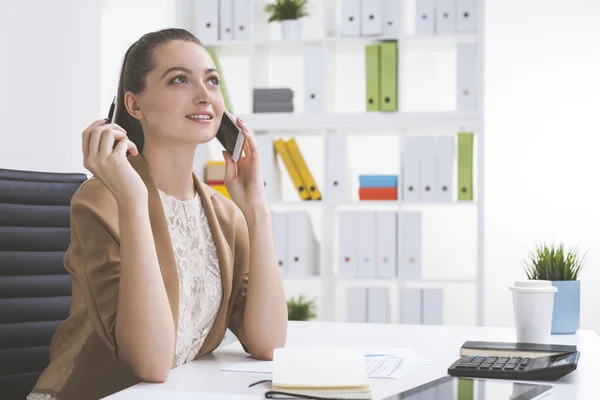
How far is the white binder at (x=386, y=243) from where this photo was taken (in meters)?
3.67

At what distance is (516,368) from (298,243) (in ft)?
8.29

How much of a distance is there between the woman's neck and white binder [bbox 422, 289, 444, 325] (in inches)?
87.8

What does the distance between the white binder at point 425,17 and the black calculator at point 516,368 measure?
2.62 metres

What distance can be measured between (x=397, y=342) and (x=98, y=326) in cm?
64

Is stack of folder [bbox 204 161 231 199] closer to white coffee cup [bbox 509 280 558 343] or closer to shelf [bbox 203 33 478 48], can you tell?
shelf [bbox 203 33 478 48]

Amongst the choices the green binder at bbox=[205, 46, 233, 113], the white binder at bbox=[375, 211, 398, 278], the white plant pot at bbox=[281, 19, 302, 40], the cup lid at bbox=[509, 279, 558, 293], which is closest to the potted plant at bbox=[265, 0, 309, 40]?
the white plant pot at bbox=[281, 19, 302, 40]

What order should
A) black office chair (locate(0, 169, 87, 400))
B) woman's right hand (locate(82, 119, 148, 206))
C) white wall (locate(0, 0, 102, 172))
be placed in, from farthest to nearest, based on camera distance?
1. white wall (locate(0, 0, 102, 172))
2. black office chair (locate(0, 169, 87, 400))
3. woman's right hand (locate(82, 119, 148, 206))

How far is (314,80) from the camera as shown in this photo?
150 inches

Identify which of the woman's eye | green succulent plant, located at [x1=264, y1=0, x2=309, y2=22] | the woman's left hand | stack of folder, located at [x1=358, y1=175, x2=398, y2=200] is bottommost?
stack of folder, located at [x1=358, y1=175, x2=398, y2=200]

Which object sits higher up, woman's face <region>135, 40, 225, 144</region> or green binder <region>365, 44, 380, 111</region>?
green binder <region>365, 44, 380, 111</region>

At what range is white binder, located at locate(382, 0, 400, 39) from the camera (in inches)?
146

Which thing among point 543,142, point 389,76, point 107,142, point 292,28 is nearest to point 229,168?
point 107,142

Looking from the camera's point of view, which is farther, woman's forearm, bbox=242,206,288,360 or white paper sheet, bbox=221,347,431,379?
woman's forearm, bbox=242,206,288,360

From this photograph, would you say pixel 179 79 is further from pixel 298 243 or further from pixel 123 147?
pixel 298 243
